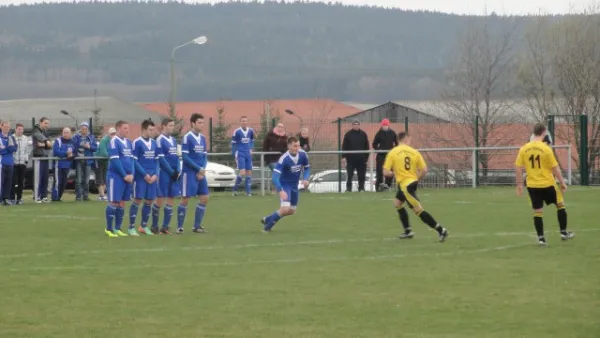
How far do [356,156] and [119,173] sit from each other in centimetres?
1438

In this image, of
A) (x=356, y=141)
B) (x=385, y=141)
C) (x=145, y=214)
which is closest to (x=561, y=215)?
(x=145, y=214)

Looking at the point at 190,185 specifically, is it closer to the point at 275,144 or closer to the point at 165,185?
the point at 165,185

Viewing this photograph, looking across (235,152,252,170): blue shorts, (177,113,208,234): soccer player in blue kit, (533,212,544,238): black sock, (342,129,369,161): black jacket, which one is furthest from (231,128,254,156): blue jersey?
(533,212,544,238): black sock

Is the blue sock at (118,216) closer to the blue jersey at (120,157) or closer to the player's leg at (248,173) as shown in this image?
the blue jersey at (120,157)

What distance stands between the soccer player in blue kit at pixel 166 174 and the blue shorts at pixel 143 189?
0.28 metres

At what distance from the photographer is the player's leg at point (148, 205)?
21.2m

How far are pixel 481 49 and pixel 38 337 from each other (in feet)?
177

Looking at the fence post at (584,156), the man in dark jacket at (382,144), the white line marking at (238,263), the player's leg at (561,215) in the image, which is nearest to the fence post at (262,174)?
the man in dark jacket at (382,144)

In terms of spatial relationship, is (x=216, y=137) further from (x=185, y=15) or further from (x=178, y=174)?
(x=185, y=15)

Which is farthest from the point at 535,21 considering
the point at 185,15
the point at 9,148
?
the point at 185,15

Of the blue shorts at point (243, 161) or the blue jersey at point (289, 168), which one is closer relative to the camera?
the blue jersey at point (289, 168)

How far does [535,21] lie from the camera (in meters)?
60.4

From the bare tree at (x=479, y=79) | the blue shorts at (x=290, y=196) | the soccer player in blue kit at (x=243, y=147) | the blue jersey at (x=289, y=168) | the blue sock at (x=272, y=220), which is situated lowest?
the blue sock at (x=272, y=220)

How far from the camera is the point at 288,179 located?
21375 mm
